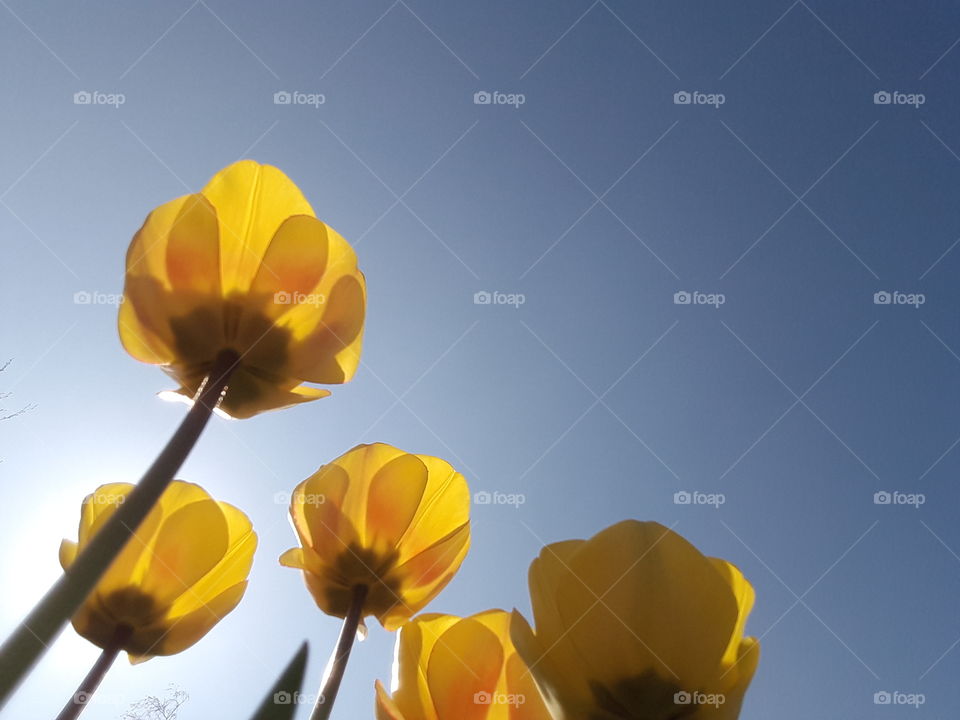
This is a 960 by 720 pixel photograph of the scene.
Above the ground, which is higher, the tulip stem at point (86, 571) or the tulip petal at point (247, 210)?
the tulip petal at point (247, 210)

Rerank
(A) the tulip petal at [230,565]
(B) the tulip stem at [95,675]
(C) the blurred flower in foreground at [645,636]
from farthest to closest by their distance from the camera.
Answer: (A) the tulip petal at [230,565], (C) the blurred flower in foreground at [645,636], (B) the tulip stem at [95,675]

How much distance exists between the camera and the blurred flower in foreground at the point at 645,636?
698 millimetres

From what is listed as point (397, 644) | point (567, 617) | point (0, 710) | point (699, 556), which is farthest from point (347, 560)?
point (0, 710)

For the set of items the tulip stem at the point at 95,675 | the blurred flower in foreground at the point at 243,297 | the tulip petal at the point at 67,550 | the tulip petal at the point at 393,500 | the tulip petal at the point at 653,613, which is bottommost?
the tulip stem at the point at 95,675

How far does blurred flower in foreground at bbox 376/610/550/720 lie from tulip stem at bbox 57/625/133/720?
264 millimetres

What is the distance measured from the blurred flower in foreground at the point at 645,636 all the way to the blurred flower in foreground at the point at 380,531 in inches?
10.1

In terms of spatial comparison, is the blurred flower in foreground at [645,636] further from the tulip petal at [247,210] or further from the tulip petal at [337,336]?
the tulip petal at [247,210]

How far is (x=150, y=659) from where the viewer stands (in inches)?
31.2

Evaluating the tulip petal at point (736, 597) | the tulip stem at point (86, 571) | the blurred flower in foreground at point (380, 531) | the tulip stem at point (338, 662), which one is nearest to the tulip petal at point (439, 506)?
the blurred flower in foreground at point (380, 531)

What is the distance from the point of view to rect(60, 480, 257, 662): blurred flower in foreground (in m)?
0.75

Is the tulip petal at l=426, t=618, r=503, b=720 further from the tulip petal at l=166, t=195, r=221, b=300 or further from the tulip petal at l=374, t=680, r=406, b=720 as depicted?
the tulip petal at l=166, t=195, r=221, b=300

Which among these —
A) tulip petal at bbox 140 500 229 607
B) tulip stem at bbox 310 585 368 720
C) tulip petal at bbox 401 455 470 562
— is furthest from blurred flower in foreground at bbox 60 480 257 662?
tulip petal at bbox 401 455 470 562

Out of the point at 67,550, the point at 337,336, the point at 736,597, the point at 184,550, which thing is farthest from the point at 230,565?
the point at 736,597

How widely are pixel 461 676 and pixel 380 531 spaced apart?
0.86 ft
